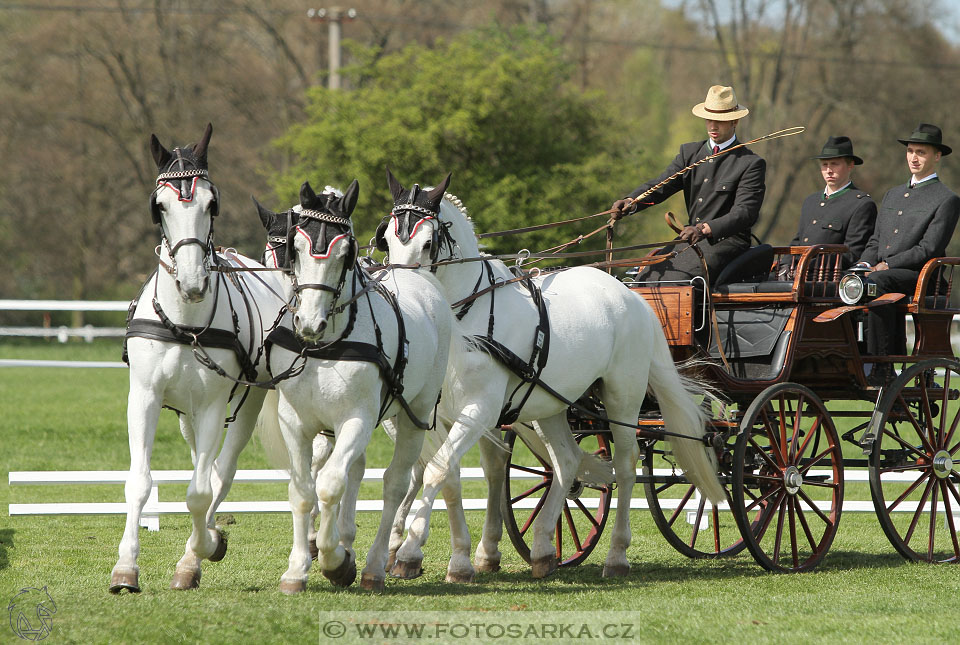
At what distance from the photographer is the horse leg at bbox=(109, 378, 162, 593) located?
5590 mm

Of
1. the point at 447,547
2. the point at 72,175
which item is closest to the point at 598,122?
the point at 72,175

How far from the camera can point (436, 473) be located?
6316 mm

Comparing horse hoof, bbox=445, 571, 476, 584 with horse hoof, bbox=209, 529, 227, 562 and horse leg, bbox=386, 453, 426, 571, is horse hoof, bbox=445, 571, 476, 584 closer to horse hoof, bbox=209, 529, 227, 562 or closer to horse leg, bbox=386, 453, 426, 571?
horse leg, bbox=386, 453, 426, 571

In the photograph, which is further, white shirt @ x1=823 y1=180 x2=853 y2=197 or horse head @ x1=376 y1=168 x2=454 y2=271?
white shirt @ x1=823 y1=180 x2=853 y2=197

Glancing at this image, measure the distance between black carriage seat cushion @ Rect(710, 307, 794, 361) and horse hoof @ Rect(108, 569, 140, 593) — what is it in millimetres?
3901

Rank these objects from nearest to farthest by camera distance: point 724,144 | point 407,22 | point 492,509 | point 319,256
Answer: point 319,256
point 492,509
point 724,144
point 407,22

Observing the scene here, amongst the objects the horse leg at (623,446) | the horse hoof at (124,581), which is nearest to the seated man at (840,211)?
the horse leg at (623,446)

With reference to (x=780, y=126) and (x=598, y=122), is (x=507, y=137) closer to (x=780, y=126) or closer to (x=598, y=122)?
(x=598, y=122)

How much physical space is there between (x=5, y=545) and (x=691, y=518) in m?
4.98

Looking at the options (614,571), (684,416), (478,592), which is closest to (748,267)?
(684,416)

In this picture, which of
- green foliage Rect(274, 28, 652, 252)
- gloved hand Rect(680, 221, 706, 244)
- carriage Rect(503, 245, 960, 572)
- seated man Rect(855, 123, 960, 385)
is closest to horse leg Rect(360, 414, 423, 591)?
carriage Rect(503, 245, 960, 572)

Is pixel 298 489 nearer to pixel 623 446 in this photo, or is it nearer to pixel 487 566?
pixel 487 566

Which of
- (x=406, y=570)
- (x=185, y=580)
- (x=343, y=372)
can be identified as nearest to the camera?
(x=343, y=372)

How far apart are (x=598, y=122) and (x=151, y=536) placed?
793 inches
